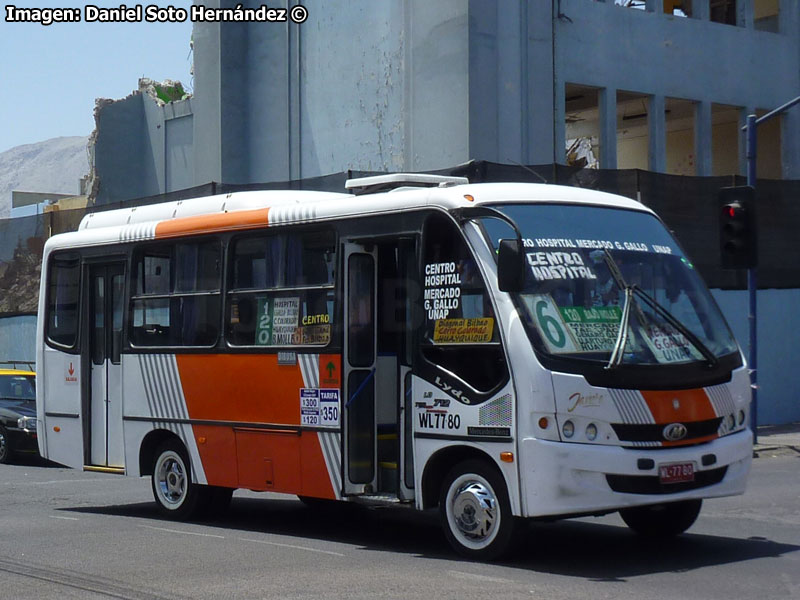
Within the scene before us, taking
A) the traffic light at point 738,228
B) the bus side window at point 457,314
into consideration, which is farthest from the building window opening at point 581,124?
the bus side window at point 457,314

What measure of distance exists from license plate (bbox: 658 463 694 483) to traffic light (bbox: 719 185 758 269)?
27.6 ft

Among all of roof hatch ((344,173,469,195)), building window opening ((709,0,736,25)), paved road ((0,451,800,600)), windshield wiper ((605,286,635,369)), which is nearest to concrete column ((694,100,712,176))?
building window opening ((709,0,736,25))

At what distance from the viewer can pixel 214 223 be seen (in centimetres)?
1243

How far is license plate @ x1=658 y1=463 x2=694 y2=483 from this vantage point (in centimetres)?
917

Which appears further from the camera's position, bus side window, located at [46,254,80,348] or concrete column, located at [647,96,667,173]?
concrete column, located at [647,96,667,173]

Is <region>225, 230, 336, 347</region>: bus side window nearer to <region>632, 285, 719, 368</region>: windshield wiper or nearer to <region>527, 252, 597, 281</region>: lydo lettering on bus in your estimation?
<region>527, 252, 597, 281</region>: lydo lettering on bus

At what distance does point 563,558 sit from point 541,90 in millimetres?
16795

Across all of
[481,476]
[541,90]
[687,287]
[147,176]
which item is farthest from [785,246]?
[147,176]

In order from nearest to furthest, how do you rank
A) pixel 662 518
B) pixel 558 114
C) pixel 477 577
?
1. pixel 477 577
2. pixel 662 518
3. pixel 558 114

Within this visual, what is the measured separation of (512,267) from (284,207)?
10.5 feet

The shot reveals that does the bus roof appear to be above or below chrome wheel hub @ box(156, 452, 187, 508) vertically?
above

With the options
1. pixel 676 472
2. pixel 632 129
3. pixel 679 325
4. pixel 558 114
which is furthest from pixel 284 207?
pixel 632 129

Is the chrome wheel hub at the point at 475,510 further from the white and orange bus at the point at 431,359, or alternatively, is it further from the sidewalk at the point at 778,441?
the sidewalk at the point at 778,441

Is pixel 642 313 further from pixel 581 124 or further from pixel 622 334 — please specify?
pixel 581 124
